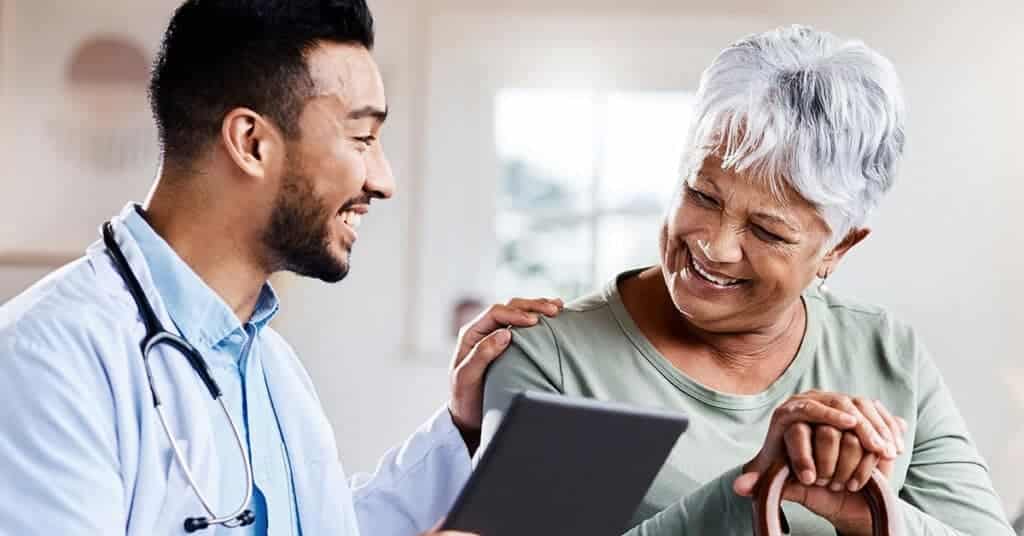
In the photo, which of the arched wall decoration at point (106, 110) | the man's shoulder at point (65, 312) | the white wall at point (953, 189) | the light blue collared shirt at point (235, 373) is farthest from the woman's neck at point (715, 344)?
the arched wall decoration at point (106, 110)

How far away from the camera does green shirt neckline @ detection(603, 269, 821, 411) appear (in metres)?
1.62

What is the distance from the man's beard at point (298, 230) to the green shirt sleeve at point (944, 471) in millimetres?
731

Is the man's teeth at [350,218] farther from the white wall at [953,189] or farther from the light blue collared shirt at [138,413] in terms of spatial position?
the white wall at [953,189]

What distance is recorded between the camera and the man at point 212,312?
125 centimetres

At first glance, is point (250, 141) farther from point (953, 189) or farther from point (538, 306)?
point (953, 189)

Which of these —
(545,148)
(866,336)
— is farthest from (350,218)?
(545,148)

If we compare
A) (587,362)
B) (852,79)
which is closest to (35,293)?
(587,362)

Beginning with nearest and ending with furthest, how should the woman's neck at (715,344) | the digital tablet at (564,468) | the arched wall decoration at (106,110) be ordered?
the digital tablet at (564,468) → the woman's neck at (715,344) → the arched wall decoration at (106,110)

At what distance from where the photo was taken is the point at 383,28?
4.30 meters

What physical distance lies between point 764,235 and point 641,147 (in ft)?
8.86

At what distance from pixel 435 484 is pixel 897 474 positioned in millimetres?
576

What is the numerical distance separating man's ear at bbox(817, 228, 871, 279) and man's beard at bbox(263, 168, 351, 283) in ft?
2.03

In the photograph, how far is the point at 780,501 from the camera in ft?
4.62

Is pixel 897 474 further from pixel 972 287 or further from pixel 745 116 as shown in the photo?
pixel 972 287
